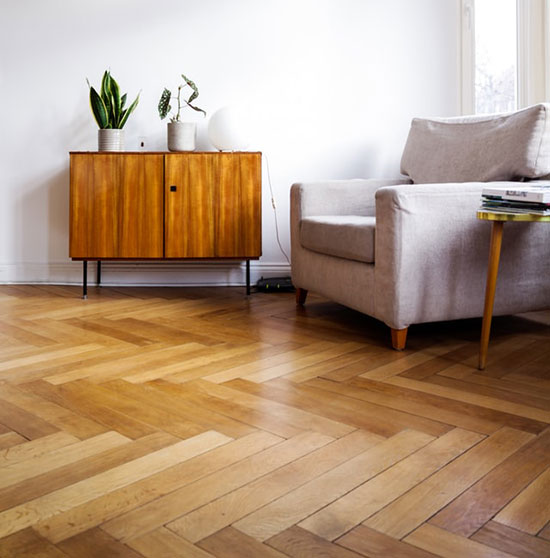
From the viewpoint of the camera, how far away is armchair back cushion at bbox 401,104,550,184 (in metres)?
2.57

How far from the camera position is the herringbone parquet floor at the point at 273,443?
1117mm

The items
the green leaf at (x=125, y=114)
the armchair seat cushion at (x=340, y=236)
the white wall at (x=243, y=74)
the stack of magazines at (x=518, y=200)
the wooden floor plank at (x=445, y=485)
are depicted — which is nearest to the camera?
the wooden floor plank at (x=445, y=485)

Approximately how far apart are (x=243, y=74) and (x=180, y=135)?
0.56 meters

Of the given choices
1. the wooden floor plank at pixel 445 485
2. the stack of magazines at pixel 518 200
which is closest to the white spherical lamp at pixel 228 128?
the stack of magazines at pixel 518 200

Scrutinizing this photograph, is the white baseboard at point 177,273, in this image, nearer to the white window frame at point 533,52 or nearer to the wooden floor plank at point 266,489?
the white window frame at point 533,52

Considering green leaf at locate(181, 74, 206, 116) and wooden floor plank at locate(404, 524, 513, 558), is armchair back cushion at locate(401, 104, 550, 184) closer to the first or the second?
green leaf at locate(181, 74, 206, 116)

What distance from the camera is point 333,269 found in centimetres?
270

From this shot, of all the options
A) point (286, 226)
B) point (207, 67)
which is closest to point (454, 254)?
point (286, 226)

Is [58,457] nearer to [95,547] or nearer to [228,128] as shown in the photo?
[95,547]

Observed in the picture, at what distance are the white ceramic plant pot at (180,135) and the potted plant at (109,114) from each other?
0.79 feet

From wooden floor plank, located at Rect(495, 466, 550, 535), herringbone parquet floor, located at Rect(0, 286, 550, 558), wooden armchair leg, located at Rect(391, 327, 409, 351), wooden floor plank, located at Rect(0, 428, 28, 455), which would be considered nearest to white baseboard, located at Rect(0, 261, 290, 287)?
herringbone parquet floor, located at Rect(0, 286, 550, 558)

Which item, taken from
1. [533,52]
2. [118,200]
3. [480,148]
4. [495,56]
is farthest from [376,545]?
[495,56]

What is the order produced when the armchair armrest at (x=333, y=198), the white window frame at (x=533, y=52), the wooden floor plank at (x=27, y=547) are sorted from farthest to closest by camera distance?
the white window frame at (x=533, y=52) → the armchair armrest at (x=333, y=198) → the wooden floor plank at (x=27, y=547)

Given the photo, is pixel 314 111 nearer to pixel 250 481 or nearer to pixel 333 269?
pixel 333 269
